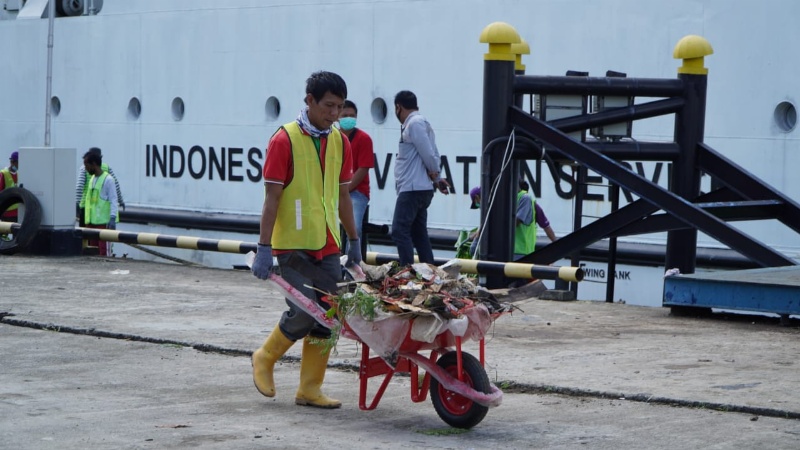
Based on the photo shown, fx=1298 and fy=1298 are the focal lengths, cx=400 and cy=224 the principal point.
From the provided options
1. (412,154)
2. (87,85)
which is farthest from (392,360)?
(87,85)

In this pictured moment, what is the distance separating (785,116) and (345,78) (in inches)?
206

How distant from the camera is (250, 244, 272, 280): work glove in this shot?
5.71 meters

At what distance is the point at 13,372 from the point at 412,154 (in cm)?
392

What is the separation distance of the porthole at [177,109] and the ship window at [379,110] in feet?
11.5

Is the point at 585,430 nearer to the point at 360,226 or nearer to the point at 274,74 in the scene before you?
the point at 360,226

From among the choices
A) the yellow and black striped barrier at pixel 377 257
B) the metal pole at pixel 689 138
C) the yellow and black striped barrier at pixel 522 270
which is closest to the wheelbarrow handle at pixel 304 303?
the yellow and black striped barrier at pixel 377 257

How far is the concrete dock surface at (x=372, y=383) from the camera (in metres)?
5.16

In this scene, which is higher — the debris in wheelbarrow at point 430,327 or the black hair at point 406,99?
the black hair at point 406,99

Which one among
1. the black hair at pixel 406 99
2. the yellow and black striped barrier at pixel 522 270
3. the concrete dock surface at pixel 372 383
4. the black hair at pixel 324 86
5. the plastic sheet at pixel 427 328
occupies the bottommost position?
the concrete dock surface at pixel 372 383

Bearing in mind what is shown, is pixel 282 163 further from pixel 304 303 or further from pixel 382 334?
pixel 382 334

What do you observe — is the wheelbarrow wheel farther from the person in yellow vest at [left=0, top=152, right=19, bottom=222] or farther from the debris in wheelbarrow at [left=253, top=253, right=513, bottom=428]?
the person in yellow vest at [left=0, top=152, right=19, bottom=222]

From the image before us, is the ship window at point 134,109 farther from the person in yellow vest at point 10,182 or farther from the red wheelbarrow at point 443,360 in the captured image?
the red wheelbarrow at point 443,360

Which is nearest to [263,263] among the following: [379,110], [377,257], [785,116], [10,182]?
[377,257]

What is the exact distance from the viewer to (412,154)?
9664 mm
